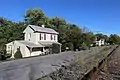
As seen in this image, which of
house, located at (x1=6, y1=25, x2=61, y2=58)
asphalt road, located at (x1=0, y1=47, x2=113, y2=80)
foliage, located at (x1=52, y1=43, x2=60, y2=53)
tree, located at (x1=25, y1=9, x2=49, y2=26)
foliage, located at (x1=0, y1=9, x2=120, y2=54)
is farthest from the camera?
tree, located at (x1=25, y1=9, x2=49, y2=26)

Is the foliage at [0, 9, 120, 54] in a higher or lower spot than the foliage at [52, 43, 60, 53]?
higher

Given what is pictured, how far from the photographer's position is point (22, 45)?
40.2 meters

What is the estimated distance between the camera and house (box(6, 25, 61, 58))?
132 ft

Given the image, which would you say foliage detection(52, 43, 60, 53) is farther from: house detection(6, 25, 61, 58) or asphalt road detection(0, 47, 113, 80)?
asphalt road detection(0, 47, 113, 80)

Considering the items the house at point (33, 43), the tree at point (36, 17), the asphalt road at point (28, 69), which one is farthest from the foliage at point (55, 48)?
the asphalt road at point (28, 69)

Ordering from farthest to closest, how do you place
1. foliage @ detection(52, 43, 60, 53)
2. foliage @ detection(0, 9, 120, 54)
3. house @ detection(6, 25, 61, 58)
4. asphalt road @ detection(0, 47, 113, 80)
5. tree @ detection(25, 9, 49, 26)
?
tree @ detection(25, 9, 49, 26) < foliage @ detection(0, 9, 120, 54) < foliage @ detection(52, 43, 60, 53) < house @ detection(6, 25, 61, 58) < asphalt road @ detection(0, 47, 113, 80)

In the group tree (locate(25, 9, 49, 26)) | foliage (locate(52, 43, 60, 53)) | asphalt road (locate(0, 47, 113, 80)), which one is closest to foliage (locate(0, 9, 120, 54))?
tree (locate(25, 9, 49, 26))

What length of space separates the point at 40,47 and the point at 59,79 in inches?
1404

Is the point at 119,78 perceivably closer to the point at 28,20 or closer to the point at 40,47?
the point at 40,47

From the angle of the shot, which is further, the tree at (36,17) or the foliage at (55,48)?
Result: the tree at (36,17)

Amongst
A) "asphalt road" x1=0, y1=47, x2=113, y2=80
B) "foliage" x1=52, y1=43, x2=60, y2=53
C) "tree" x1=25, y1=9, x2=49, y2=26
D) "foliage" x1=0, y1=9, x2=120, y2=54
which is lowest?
"asphalt road" x1=0, y1=47, x2=113, y2=80

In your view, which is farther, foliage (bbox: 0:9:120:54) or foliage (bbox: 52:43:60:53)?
foliage (bbox: 0:9:120:54)

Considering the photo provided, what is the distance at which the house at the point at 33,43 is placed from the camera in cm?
4019

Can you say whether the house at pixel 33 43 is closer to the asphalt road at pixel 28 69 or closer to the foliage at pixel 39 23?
the foliage at pixel 39 23
